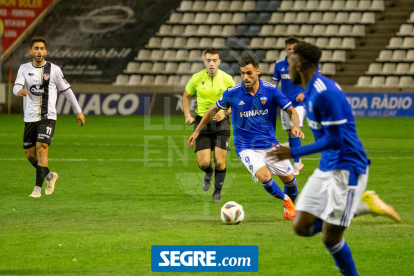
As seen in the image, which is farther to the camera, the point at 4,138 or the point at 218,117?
the point at 4,138

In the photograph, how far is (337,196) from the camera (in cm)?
423

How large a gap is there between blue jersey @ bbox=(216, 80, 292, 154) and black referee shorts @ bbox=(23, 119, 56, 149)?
272cm

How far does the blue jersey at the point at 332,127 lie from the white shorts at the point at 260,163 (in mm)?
2501

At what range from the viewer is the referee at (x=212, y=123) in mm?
8406

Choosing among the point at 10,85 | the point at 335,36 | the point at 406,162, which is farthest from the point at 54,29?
the point at 406,162

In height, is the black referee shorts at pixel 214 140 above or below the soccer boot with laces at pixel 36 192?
above

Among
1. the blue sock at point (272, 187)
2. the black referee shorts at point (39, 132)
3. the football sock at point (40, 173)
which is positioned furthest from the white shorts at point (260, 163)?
the football sock at point (40, 173)

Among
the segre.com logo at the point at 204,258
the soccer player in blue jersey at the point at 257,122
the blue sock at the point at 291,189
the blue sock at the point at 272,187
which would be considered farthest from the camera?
the blue sock at the point at 291,189

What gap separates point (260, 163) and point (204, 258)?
1.84 m

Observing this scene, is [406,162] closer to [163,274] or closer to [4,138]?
[163,274]

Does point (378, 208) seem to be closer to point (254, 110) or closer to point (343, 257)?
point (343, 257)

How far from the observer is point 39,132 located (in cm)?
844

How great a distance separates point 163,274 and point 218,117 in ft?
11.9

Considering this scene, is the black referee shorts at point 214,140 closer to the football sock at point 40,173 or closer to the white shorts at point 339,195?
the football sock at point 40,173
